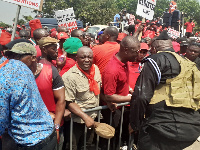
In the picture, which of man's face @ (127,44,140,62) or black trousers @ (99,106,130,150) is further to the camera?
black trousers @ (99,106,130,150)

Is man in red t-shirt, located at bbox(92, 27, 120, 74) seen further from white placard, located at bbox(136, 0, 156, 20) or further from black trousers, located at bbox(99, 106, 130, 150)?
white placard, located at bbox(136, 0, 156, 20)

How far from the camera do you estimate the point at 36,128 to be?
67.3 inches

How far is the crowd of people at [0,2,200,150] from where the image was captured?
1605mm

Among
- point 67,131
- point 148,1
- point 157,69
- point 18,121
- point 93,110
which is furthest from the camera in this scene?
point 148,1

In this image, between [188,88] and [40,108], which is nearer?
[40,108]

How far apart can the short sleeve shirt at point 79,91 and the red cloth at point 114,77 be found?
0.23 meters

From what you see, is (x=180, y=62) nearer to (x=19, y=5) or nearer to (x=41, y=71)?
(x=41, y=71)

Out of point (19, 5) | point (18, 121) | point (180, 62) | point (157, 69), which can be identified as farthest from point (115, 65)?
point (19, 5)

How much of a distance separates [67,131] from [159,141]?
1276 mm

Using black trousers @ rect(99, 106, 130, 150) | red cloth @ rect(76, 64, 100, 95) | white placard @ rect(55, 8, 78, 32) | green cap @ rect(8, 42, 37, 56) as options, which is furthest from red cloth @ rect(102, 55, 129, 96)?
white placard @ rect(55, 8, 78, 32)

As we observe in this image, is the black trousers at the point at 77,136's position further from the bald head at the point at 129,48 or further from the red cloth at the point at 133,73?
the red cloth at the point at 133,73

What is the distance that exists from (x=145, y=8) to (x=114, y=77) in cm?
393

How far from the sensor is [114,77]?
270 centimetres

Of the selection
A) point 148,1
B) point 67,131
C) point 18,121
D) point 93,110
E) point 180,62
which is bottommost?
point 67,131
